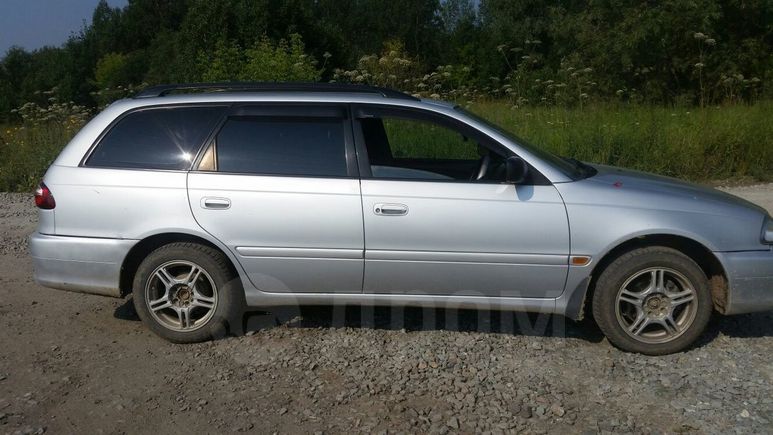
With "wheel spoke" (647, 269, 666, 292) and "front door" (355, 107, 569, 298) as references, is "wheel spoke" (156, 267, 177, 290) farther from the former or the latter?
"wheel spoke" (647, 269, 666, 292)

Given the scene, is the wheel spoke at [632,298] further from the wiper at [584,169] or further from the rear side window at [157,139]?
the rear side window at [157,139]

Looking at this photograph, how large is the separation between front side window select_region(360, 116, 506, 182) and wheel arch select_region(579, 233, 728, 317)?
87 cm

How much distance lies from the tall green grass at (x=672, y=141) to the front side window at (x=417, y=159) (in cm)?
537

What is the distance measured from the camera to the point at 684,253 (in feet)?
16.5

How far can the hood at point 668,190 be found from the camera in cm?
497

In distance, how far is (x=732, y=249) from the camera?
16.0 feet

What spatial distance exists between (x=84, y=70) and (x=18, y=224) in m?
48.1

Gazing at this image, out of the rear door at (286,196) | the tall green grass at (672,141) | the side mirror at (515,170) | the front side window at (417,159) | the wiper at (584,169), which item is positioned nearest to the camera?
the side mirror at (515,170)

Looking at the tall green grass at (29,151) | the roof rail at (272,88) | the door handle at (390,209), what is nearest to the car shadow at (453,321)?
the door handle at (390,209)

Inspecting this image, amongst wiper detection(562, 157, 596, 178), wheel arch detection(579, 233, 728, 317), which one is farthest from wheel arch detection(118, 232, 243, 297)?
wiper detection(562, 157, 596, 178)

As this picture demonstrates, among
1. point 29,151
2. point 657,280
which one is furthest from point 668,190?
point 29,151

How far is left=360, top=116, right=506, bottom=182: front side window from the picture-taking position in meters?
5.09

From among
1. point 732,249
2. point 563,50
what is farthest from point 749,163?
point 563,50

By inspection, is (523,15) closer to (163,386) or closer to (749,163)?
(749,163)
